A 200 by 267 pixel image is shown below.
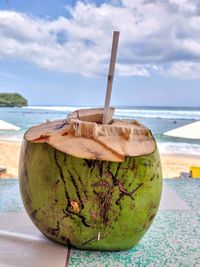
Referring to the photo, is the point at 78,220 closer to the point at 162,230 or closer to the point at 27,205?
the point at 27,205

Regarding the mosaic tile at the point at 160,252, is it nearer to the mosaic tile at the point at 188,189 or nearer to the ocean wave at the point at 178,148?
the mosaic tile at the point at 188,189

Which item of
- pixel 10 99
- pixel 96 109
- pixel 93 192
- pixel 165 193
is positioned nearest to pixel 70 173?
pixel 93 192

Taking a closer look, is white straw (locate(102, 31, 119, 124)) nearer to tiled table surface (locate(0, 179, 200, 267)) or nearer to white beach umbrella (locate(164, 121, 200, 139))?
tiled table surface (locate(0, 179, 200, 267))

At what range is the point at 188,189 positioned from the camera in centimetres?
105

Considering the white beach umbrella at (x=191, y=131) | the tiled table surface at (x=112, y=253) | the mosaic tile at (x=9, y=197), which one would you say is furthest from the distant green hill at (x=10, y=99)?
the tiled table surface at (x=112, y=253)

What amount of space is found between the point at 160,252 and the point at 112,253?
9cm

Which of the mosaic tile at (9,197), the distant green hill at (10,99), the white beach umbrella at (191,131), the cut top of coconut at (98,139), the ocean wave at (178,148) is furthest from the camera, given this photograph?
the distant green hill at (10,99)

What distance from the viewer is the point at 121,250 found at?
0.54 meters

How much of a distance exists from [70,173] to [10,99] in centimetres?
683

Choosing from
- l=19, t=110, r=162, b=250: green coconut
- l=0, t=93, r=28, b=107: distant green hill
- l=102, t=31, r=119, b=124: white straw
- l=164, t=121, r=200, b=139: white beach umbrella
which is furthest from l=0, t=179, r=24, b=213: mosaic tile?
l=0, t=93, r=28, b=107: distant green hill

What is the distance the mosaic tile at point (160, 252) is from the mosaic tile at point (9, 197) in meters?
0.32

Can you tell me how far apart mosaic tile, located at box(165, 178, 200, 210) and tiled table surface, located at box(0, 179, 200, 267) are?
0.29ft

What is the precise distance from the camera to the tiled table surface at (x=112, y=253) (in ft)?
1.63

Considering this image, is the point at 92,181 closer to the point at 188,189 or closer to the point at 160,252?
the point at 160,252
